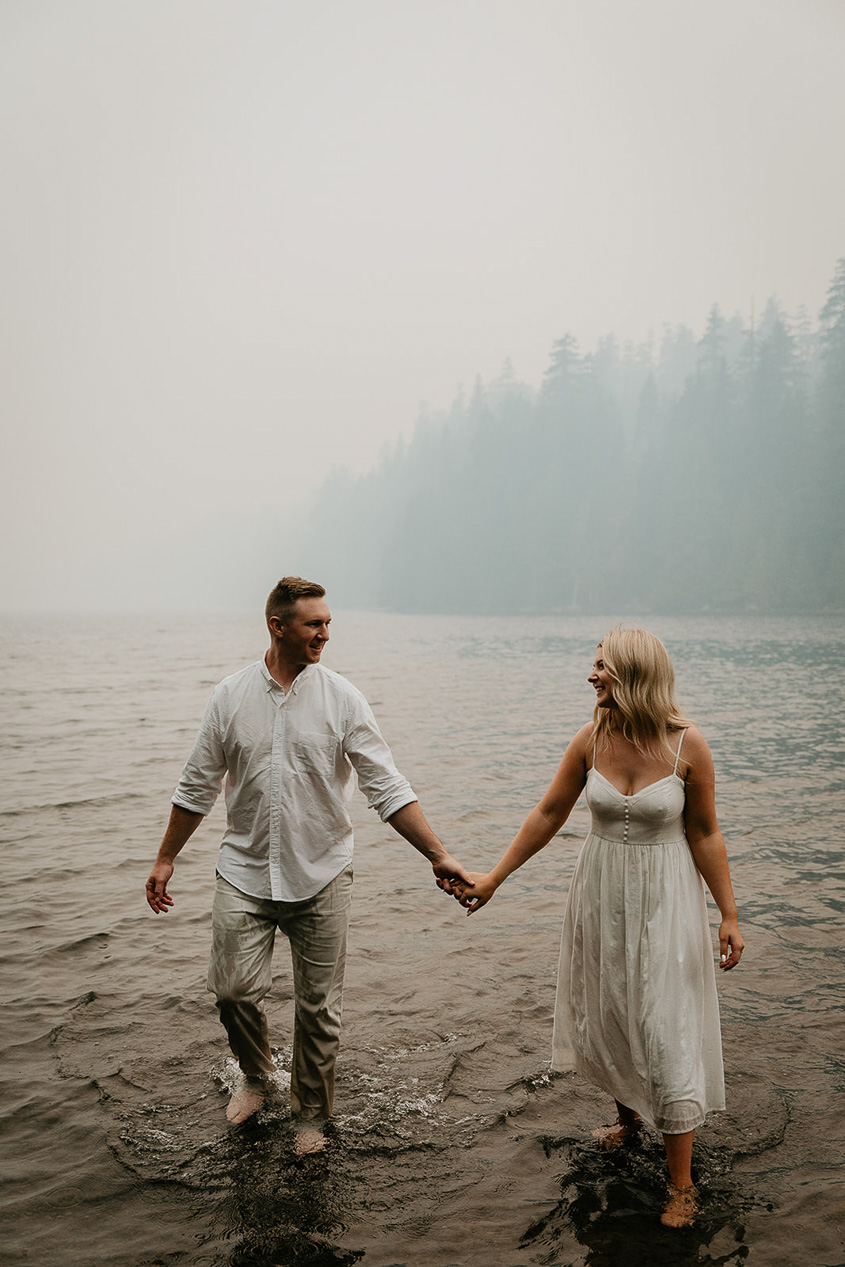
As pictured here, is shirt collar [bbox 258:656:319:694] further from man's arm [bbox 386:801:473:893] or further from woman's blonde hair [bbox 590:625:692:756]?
woman's blonde hair [bbox 590:625:692:756]

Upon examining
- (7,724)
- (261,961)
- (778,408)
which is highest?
(778,408)

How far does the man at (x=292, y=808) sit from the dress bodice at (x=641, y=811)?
32.8 inches

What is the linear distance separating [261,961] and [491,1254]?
152 cm

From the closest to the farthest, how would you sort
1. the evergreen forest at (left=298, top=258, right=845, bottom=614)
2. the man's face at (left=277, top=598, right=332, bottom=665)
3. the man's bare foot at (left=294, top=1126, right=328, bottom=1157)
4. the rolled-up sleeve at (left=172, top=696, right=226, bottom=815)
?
the man's face at (left=277, top=598, right=332, bottom=665)
the rolled-up sleeve at (left=172, top=696, right=226, bottom=815)
the man's bare foot at (left=294, top=1126, right=328, bottom=1157)
the evergreen forest at (left=298, top=258, right=845, bottom=614)

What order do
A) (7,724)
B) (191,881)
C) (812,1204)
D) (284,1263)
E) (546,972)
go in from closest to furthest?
(284,1263), (812,1204), (546,972), (191,881), (7,724)

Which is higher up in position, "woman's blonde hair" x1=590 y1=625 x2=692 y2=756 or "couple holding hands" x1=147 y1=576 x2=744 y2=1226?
"woman's blonde hair" x1=590 y1=625 x2=692 y2=756

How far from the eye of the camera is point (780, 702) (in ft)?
78.4

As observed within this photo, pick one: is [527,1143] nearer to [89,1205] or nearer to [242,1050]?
[242,1050]

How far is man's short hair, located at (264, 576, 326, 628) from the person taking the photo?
4.26 m

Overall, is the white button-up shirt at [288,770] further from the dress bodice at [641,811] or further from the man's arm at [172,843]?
the dress bodice at [641,811]

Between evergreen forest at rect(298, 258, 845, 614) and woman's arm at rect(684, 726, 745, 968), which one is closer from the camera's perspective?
woman's arm at rect(684, 726, 745, 968)

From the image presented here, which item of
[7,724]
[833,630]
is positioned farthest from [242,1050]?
[833,630]

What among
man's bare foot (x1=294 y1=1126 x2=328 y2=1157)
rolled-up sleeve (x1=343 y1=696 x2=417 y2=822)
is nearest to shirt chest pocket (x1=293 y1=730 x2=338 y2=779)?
rolled-up sleeve (x1=343 y1=696 x2=417 y2=822)

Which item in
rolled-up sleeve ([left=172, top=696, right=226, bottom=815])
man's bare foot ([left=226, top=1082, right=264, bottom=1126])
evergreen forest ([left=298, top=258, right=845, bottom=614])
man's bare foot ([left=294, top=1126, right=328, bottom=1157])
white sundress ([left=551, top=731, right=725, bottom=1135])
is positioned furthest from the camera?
evergreen forest ([left=298, top=258, right=845, bottom=614])
